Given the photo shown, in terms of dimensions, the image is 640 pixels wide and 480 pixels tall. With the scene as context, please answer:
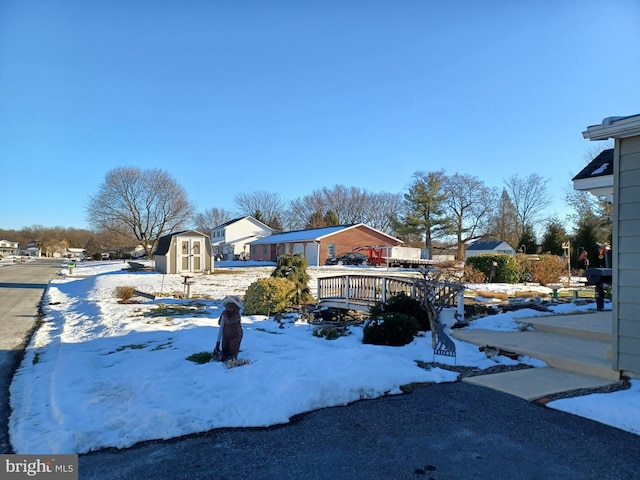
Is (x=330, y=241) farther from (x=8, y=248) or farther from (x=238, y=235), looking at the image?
(x=8, y=248)

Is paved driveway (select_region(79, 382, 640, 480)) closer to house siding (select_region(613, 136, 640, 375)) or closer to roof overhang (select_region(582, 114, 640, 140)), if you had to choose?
house siding (select_region(613, 136, 640, 375))

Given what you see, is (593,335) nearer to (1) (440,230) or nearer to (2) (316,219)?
(1) (440,230)

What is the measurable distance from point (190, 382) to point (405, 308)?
15.7ft

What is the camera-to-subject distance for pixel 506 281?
20.1m

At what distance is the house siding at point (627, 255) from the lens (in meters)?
5.14

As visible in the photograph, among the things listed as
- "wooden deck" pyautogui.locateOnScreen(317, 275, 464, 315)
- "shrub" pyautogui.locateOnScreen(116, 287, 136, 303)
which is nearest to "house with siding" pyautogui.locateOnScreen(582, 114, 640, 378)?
"wooden deck" pyautogui.locateOnScreen(317, 275, 464, 315)

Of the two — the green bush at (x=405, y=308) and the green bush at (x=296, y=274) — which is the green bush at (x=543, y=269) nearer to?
the green bush at (x=296, y=274)

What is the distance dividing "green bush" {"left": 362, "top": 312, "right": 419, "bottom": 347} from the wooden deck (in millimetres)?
1703

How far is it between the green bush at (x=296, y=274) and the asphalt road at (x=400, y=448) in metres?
9.12

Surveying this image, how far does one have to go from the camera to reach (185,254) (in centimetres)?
2705

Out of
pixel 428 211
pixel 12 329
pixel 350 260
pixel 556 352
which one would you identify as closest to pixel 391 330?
pixel 556 352

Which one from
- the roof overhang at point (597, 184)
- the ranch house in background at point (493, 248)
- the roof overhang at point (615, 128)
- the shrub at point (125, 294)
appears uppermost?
the roof overhang at point (615, 128)

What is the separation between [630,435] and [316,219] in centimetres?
5529

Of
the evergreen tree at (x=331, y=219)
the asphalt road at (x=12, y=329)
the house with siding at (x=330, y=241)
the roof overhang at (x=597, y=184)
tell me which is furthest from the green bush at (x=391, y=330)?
the evergreen tree at (x=331, y=219)
